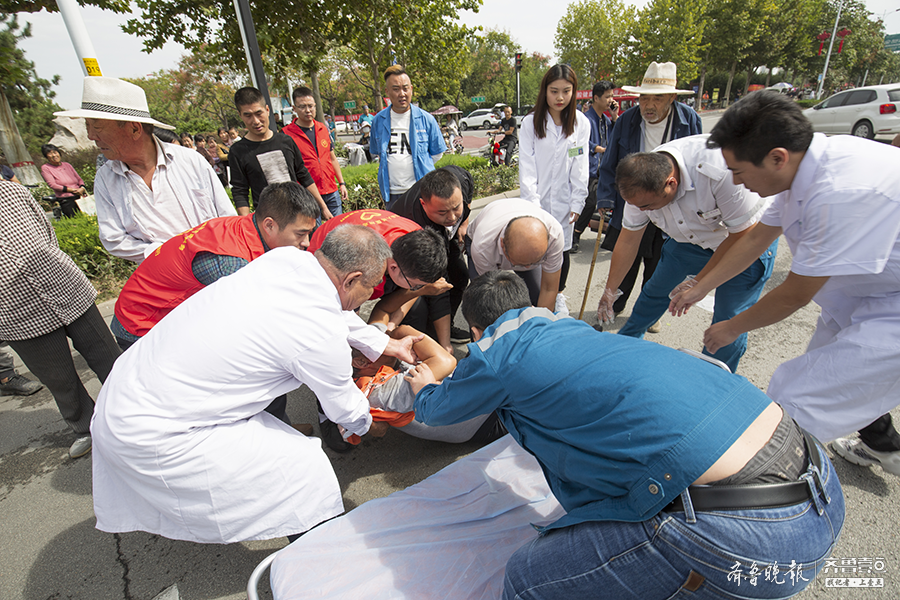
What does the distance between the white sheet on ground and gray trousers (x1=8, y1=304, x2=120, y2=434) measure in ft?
6.18

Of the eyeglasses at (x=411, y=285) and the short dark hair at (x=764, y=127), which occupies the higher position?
the short dark hair at (x=764, y=127)

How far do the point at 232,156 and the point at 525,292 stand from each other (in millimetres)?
3365

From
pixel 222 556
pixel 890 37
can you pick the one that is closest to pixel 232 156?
pixel 222 556

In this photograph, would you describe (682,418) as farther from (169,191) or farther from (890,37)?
(890,37)

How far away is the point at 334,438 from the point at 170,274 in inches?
48.5

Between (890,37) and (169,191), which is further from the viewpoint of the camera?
(890,37)

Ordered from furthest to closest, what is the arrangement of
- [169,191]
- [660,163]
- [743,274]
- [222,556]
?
[169,191] → [743,274] → [660,163] → [222,556]

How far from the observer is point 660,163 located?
2.19 metres

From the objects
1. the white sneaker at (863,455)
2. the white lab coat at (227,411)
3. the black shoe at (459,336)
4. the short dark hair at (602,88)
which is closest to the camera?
the white lab coat at (227,411)

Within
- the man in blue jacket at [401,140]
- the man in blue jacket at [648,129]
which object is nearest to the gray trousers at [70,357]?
the man in blue jacket at [401,140]

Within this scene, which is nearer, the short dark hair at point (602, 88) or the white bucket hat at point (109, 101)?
the white bucket hat at point (109, 101)

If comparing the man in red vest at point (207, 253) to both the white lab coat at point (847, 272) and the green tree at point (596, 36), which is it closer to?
the white lab coat at point (847, 272)

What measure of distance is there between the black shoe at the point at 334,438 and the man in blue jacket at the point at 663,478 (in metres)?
1.44

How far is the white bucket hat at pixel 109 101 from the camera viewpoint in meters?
2.32
